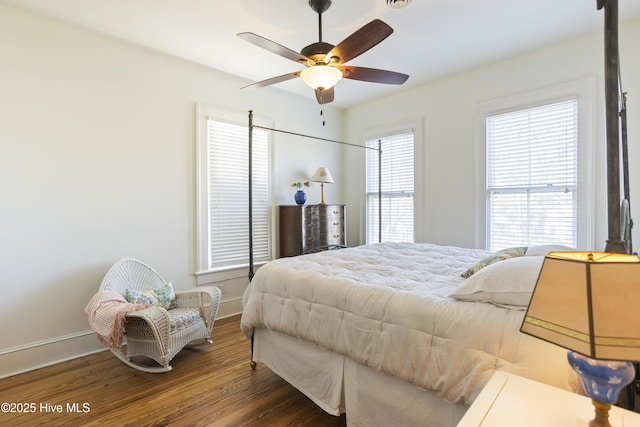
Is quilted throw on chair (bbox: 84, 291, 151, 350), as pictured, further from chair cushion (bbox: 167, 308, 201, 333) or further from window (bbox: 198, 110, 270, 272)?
window (bbox: 198, 110, 270, 272)

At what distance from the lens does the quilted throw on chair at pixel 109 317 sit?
2371mm

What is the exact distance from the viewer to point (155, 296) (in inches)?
114

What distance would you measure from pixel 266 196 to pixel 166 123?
4.75 feet

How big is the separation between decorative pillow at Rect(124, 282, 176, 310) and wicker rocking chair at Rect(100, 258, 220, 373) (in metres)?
0.06

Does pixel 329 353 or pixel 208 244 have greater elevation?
pixel 208 244

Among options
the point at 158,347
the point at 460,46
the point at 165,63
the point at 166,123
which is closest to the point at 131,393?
the point at 158,347

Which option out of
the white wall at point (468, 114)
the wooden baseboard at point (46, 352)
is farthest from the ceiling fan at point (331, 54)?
the wooden baseboard at point (46, 352)

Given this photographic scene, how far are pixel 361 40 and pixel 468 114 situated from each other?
7.80 ft

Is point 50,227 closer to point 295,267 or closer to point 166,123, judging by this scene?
point 166,123

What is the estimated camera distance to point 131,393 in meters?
2.24

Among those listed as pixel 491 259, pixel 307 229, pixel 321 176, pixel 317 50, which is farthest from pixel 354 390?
pixel 321 176

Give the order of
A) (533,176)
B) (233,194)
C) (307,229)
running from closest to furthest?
(533,176) → (233,194) → (307,229)

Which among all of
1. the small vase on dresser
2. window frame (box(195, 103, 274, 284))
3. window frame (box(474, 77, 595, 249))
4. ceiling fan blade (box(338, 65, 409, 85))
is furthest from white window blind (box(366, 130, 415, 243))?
window frame (box(195, 103, 274, 284))

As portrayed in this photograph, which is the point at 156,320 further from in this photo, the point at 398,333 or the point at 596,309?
the point at 596,309
